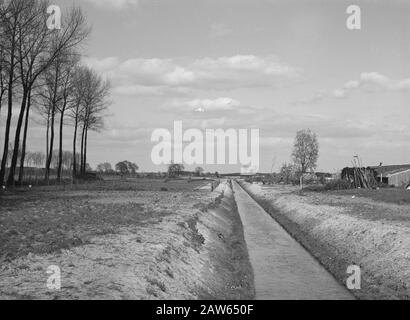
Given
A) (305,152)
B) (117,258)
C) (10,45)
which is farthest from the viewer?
(305,152)

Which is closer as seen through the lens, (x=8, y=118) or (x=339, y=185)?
(x=8, y=118)

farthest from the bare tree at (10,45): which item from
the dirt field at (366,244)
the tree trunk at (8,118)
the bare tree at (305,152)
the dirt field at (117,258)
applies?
the bare tree at (305,152)

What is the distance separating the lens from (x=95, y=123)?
241 feet

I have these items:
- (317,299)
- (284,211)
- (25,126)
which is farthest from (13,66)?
(317,299)

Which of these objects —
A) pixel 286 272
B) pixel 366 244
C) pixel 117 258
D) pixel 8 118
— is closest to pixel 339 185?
pixel 8 118

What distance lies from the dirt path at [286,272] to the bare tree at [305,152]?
316 feet

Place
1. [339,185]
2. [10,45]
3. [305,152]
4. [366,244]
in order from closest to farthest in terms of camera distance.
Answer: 1. [366,244]
2. [10,45]
3. [339,185]
4. [305,152]

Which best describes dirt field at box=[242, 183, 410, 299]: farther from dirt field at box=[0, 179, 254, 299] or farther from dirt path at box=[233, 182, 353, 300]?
dirt field at box=[0, 179, 254, 299]

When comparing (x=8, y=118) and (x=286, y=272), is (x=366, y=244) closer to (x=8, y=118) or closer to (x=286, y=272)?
(x=286, y=272)

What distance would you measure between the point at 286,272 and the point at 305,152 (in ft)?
361

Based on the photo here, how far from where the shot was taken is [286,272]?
19188mm

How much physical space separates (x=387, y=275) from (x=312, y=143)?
112 m

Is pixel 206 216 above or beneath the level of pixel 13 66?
beneath
